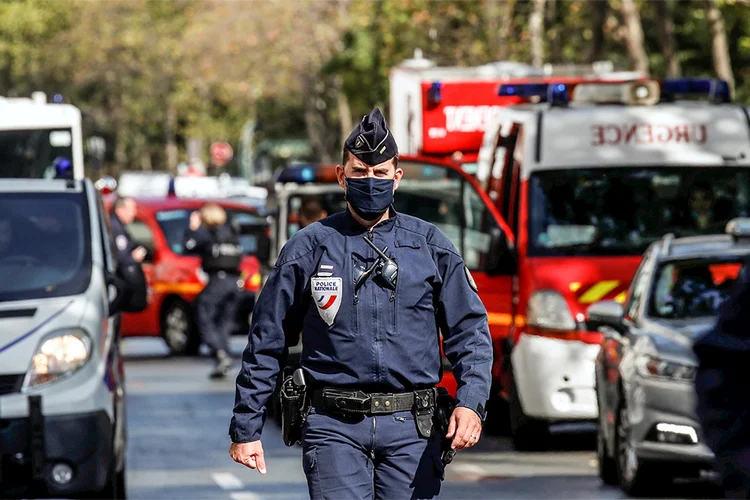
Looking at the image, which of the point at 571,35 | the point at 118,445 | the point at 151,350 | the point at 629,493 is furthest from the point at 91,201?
the point at 571,35

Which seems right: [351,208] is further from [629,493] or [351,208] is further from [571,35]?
[571,35]

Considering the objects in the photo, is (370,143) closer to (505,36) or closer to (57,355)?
(57,355)

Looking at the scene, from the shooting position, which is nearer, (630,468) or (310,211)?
(630,468)

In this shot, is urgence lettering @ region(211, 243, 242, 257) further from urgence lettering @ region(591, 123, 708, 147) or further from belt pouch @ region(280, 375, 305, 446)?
belt pouch @ region(280, 375, 305, 446)

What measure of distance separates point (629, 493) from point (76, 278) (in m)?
3.36

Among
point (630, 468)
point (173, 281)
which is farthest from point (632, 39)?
point (630, 468)

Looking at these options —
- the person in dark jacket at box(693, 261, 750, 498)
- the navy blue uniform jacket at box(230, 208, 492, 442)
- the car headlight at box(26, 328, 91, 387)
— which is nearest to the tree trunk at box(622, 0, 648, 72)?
the car headlight at box(26, 328, 91, 387)

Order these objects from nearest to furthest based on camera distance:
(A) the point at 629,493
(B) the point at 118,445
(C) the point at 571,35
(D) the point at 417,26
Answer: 1. (B) the point at 118,445
2. (A) the point at 629,493
3. (D) the point at 417,26
4. (C) the point at 571,35

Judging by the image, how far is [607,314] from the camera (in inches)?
424

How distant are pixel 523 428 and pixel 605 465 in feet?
5.93

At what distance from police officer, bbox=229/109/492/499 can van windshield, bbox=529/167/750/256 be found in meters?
7.09

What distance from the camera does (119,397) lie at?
389 inches

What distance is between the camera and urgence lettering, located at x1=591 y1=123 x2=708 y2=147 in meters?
13.4

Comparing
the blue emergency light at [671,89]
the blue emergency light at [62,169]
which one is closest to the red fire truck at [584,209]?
the blue emergency light at [671,89]
